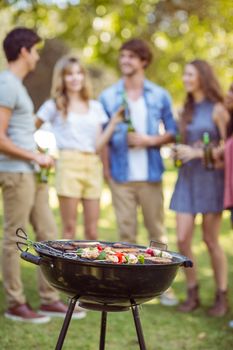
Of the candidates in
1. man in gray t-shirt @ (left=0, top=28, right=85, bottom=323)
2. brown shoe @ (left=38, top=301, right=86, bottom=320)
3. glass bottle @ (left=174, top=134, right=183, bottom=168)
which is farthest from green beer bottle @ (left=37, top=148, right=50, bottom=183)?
glass bottle @ (left=174, top=134, right=183, bottom=168)

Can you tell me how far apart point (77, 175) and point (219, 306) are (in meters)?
1.55

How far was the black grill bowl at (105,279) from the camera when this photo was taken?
2.93 meters

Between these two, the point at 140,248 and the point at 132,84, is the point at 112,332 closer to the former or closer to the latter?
the point at 140,248

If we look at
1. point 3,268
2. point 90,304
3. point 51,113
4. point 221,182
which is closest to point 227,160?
point 221,182

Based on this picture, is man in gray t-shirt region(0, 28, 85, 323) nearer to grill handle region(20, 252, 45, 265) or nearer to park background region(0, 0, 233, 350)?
park background region(0, 0, 233, 350)

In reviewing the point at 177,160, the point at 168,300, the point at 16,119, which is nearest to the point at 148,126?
the point at 177,160

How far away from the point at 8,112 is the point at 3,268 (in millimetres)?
1109

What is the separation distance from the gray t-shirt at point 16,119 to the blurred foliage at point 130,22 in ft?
7.14

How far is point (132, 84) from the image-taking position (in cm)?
568

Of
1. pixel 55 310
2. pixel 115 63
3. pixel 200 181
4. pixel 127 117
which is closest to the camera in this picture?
pixel 55 310

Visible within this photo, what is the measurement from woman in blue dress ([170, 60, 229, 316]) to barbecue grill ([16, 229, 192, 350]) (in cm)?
215

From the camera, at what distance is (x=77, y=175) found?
5.16 metres

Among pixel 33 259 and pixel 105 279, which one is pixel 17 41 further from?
pixel 105 279

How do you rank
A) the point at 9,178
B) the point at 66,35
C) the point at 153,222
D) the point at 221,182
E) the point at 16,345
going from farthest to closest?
the point at 66,35 < the point at 153,222 < the point at 221,182 < the point at 9,178 < the point at 16,345
